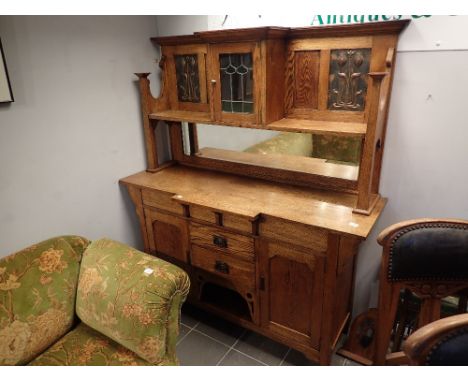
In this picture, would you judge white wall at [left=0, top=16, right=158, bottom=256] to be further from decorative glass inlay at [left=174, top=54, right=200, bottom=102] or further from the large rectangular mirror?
the large rectangular mirror

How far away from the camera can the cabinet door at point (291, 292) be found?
1.58 metres

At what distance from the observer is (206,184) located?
1.91 m

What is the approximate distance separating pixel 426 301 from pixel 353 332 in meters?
0.57

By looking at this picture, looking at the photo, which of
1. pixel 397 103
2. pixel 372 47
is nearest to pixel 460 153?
pixel 397 103

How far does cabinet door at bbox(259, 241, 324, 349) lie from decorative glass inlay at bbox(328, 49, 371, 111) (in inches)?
27.6

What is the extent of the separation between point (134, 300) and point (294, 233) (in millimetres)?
720

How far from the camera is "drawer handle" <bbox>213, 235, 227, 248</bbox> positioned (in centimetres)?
173

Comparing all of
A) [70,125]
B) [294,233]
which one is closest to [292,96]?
[294,233]

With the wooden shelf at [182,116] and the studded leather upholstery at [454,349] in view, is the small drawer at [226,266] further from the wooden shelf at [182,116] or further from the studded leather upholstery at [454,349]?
the studded leather upholstery at [454,349]

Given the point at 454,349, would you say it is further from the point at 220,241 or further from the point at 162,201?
the point at 162,201

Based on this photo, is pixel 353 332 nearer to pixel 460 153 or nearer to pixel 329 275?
pixel 329 275

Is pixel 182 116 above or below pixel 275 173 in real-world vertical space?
above

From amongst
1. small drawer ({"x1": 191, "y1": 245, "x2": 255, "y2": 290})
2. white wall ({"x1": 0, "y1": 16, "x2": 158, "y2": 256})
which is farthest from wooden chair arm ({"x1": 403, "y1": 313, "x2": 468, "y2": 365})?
white wall ({"x1": 0, "y1": 16, "x2": 158, "y2": 256})

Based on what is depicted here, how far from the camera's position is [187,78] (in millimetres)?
1927
